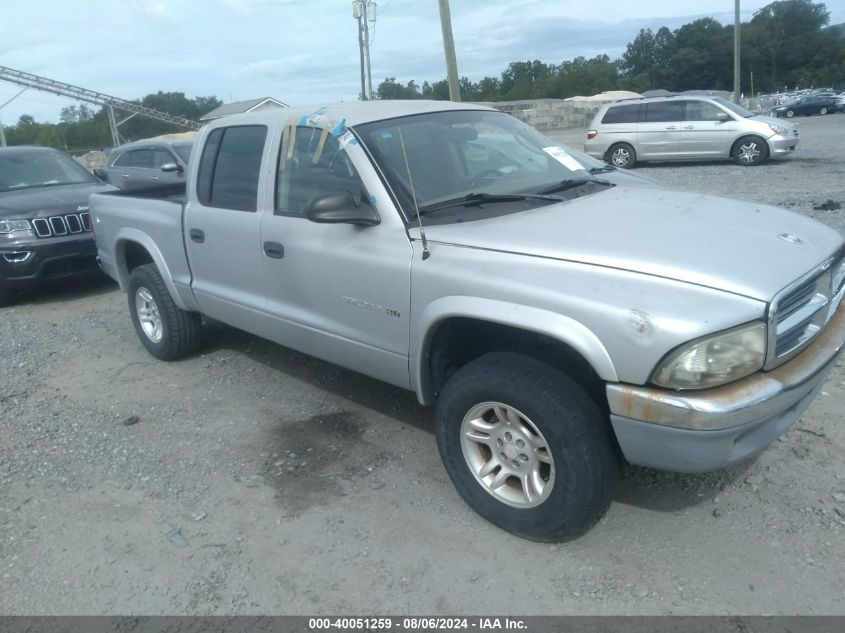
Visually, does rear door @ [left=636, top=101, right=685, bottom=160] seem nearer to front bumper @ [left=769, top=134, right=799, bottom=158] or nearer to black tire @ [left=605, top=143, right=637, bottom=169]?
black tire @ [left=605, top=143, right=637, bottom=169]

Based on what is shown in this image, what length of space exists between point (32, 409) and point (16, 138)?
38.9 meters

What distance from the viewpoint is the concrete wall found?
105 ft

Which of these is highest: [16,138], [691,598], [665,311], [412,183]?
[16,138]

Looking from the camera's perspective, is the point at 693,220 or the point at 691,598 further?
the point at 693,220

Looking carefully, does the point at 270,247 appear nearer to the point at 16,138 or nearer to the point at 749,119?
the point at 749,119

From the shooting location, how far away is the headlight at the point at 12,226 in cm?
749

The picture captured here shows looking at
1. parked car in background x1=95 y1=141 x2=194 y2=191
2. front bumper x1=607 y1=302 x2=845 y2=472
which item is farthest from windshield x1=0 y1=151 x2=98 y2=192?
front bumper x1=607 y1=302 x2=845 y2=472

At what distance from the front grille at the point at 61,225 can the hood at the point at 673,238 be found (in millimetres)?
5823

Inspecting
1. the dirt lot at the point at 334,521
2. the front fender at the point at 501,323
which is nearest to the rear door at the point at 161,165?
the dirt lot at the point at 334,521

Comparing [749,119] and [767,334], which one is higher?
[749,119]

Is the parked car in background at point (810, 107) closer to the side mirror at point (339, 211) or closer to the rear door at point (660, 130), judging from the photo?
the rear door at point (660, 130)

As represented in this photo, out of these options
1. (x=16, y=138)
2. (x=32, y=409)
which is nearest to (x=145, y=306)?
(x=32, y=409)

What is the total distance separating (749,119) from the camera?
15648mm

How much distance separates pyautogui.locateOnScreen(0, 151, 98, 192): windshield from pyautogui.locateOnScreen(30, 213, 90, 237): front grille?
124 cm
